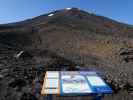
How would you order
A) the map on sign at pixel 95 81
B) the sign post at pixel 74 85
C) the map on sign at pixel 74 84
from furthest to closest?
the map on sign at pixel 95 81
the map on sign at pixel 74 84
the sign post at pixel 74 85

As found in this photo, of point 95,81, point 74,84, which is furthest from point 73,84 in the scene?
point 95,81

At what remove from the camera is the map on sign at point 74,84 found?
6844mm

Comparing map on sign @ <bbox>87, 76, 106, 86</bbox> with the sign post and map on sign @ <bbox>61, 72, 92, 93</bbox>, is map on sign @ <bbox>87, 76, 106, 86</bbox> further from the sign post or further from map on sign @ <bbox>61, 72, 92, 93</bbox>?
map on sign @ <bbox>61, 72, 92, 93</bbox>

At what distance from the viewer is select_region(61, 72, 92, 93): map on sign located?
6844 mm

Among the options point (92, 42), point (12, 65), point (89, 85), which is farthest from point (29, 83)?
point (92, 42)

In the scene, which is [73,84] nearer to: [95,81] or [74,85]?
[74,85]

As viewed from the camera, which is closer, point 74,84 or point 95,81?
point 74,84

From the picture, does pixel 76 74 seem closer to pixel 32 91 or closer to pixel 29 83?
pixel 32 91

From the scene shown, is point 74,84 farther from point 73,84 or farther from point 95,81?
point 95,81

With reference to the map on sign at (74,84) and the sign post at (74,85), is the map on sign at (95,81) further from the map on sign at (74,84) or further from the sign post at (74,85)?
the map on sign at (74,84)

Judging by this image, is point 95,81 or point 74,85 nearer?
point 74,85

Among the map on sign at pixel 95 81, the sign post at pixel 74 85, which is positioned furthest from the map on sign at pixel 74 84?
the map on sign at pixel 95 81

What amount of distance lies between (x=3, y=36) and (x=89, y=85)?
22.0 metres

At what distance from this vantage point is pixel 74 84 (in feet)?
24.1
